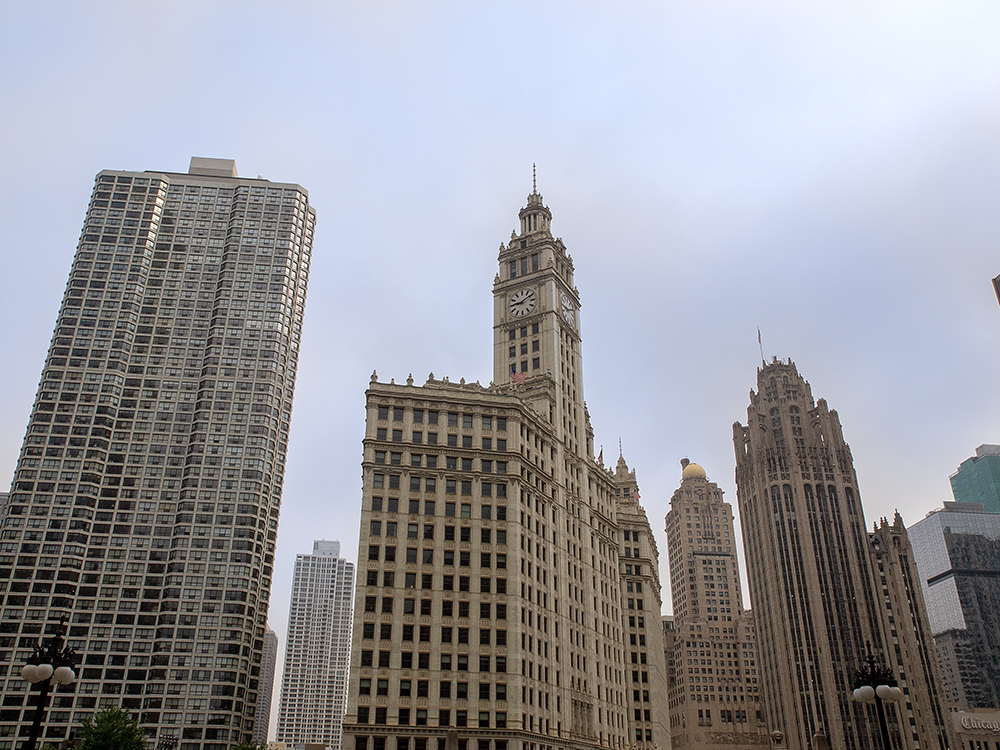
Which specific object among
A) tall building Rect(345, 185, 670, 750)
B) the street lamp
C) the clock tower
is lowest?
the street lamp

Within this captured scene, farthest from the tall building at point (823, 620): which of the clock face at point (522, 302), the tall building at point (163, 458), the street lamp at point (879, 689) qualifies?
the street lamp at point (879, 689)

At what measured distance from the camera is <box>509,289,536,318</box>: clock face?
126125 mm

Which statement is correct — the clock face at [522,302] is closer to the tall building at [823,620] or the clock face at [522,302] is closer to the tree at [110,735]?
the tree at [110,735]

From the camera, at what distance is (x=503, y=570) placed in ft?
305

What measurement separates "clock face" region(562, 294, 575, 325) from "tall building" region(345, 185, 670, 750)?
50 centimetres

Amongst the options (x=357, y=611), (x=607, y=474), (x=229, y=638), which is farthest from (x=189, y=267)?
(x=357, y=611)

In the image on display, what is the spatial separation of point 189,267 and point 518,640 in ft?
375

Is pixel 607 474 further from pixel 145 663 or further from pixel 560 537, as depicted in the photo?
pixel 145 663

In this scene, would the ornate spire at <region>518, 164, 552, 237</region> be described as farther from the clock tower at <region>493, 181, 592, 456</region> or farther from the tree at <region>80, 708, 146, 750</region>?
the tree at <region>80, 708, 146, 750</region>

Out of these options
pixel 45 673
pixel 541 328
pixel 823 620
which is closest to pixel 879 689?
pixel 45 673

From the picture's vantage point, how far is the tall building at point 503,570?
84.9 metres

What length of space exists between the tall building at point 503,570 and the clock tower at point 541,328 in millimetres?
332

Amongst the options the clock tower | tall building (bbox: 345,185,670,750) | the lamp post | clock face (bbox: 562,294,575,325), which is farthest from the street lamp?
clock face (bbox: 562,294,575,325)

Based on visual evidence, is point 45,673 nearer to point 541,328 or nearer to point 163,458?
point 541,328
